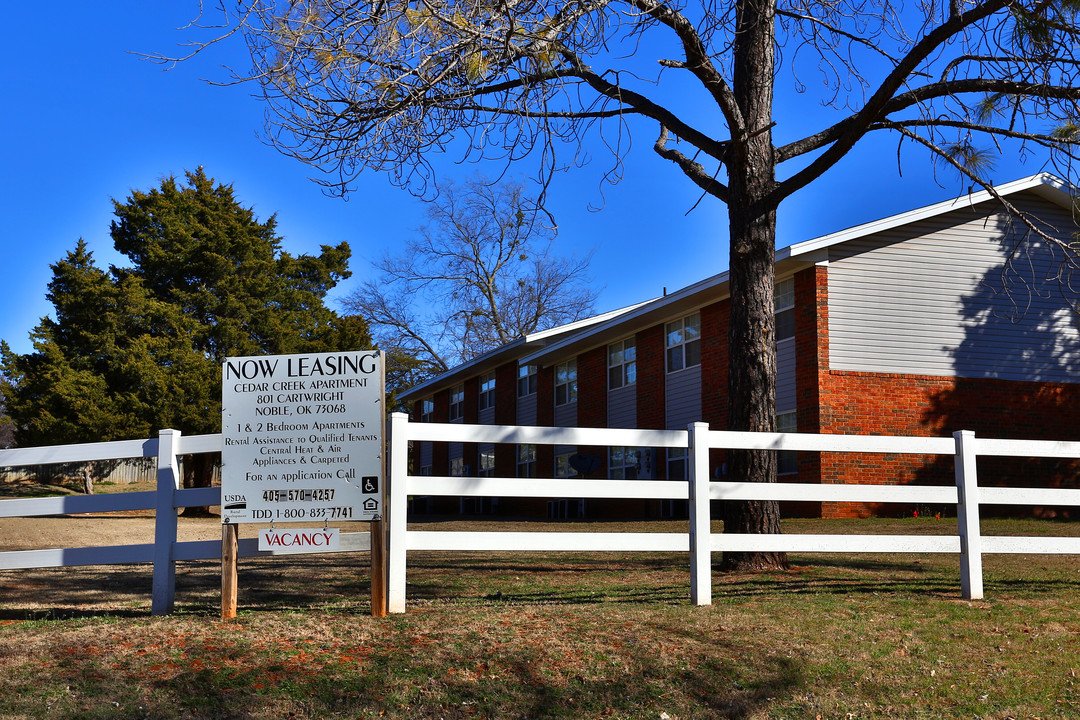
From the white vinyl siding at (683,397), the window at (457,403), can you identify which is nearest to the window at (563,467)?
the white vinyl siding at (683,397)

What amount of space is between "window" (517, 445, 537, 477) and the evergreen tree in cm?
817

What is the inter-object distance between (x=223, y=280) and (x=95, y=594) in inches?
968

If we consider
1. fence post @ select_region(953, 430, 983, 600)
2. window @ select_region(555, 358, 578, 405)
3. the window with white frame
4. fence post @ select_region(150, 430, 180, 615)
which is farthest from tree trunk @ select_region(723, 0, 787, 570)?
window @ select_region(555, 358, 578, 405)

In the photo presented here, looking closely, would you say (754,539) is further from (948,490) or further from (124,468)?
(124,468)

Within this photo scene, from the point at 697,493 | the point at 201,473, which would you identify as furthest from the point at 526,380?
the point at 697,493

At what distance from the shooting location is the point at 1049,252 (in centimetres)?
1978

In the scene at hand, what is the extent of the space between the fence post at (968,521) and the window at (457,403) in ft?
99.1

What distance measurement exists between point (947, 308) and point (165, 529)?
1695 centimetres

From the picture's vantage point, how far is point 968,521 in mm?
8125

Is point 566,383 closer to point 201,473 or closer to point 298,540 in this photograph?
point 201,473

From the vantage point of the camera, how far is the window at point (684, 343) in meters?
22.7

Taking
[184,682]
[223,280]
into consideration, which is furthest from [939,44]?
[223,280]

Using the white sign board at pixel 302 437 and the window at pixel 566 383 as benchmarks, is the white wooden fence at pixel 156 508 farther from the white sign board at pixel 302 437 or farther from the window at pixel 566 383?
the window at pixel 566 383

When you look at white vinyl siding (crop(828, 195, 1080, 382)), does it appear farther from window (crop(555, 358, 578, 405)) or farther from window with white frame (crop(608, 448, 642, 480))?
window (crop(555, 358, 578, 405))
